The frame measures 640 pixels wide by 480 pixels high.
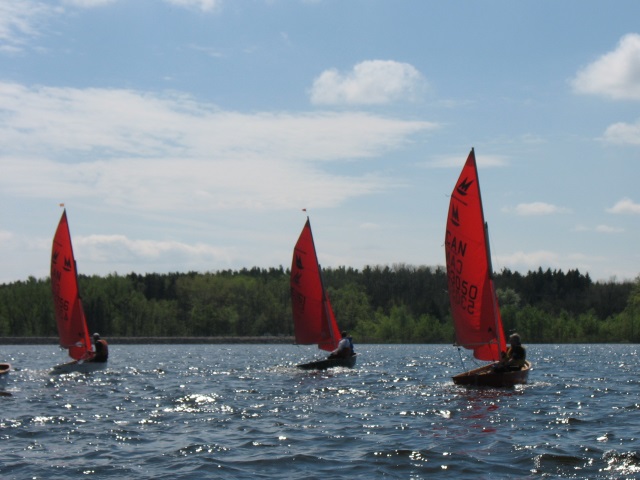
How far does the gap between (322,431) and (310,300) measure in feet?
80.5

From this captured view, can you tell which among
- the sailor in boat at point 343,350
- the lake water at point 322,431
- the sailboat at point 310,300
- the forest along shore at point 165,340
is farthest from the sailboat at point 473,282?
the forest along shore at point 165,340

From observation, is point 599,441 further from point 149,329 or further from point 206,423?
point 149,329

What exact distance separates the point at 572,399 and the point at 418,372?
16434mm

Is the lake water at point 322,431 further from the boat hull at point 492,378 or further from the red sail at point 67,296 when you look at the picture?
the red sail at point 67,296

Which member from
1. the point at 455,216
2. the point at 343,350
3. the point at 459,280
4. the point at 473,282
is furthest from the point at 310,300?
the point at 455,216

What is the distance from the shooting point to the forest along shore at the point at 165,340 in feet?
469

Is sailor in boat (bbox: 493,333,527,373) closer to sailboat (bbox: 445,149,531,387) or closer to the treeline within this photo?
sailboat (bbox: 445,149,531,387)

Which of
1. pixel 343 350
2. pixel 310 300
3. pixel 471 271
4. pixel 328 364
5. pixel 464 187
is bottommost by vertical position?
pixel 328 364

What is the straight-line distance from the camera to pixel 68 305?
43.7 metres

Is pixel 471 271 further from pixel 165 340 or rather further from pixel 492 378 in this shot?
pixel 165 340

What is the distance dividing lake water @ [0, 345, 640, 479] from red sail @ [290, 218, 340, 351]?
10.1 m

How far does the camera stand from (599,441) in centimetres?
1958

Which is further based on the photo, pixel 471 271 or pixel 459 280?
pixel 459 280

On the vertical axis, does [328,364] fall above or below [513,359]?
below
